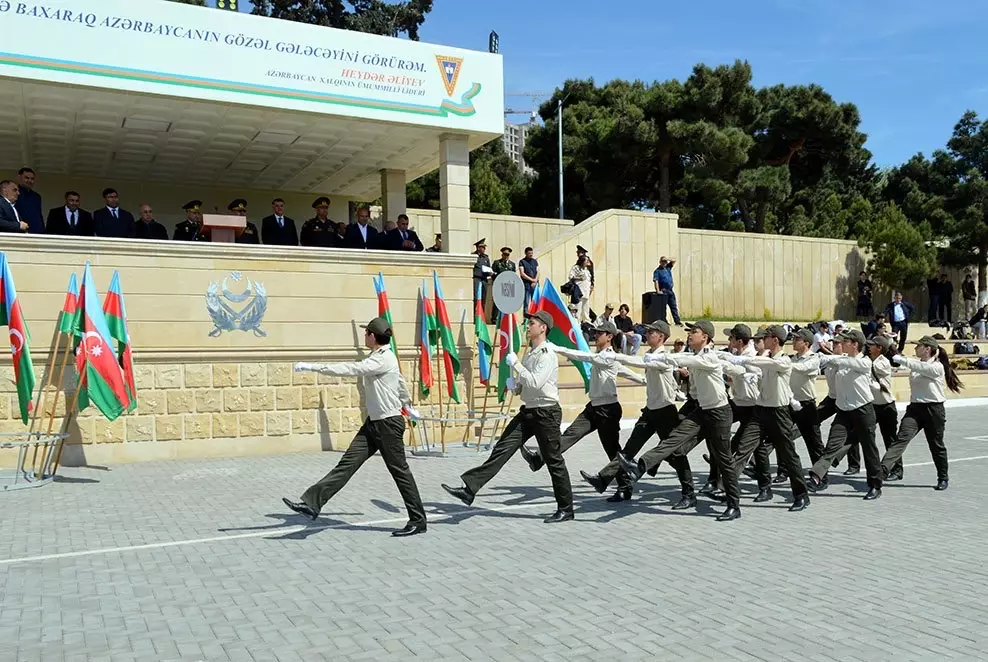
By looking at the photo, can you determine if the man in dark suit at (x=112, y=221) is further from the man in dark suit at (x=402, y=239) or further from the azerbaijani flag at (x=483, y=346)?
the azerbaijani flag at (x=483, y=346)

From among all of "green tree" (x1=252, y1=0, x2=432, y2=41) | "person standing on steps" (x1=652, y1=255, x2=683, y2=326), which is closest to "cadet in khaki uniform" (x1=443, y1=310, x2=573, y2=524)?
A: "person standing on steps" (x1=652, y1=255, x2=683, y2=326)

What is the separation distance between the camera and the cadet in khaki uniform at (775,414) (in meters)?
9.86

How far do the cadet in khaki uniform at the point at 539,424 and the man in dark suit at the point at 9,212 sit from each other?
27.2 ft

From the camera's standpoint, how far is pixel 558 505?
9.39 m

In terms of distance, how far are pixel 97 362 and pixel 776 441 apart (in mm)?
8912

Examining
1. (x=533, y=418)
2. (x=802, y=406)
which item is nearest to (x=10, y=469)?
(x=533, y=418)

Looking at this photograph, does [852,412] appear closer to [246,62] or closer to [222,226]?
[222,226]

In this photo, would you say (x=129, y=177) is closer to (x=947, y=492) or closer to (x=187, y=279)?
(x=187, y=279)

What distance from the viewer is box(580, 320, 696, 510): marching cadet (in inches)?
397

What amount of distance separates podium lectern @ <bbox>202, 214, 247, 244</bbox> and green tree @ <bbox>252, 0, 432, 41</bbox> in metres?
29.8

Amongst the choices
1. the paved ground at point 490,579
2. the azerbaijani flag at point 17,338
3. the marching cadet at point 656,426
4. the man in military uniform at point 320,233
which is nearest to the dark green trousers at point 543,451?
the paved ground at point 490,579

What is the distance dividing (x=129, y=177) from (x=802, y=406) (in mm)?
15312

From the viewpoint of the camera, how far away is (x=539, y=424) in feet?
30.5

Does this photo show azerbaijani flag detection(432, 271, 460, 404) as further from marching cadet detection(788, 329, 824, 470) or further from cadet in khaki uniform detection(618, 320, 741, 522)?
cadet in khaki uniform detection(618, 320, 741, 522)
